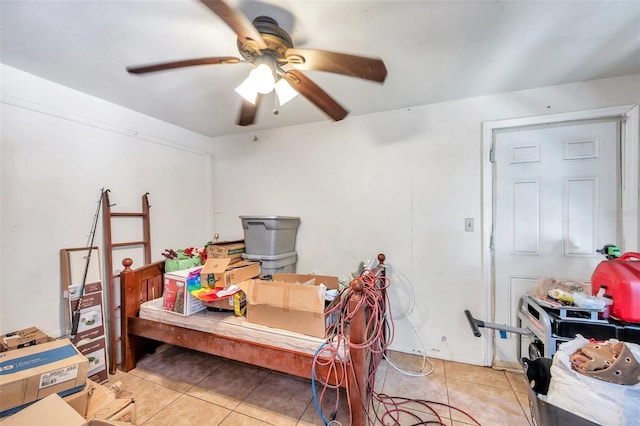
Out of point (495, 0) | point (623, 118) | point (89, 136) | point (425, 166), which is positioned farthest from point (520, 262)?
point (89, 136)

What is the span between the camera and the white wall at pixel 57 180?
1.72 metres


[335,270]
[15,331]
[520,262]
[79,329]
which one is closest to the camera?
[15,331]

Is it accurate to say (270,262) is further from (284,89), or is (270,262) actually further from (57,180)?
(57,180)

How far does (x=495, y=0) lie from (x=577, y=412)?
71.8 inches

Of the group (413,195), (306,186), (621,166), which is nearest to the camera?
(621,166)

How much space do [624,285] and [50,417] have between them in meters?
2.96

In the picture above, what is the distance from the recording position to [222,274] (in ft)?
6.01

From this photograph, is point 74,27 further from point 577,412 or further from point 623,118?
point 623,118

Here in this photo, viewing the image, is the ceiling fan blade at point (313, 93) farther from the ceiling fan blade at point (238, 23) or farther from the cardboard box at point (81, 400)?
the cardboard box at point (81, 400)

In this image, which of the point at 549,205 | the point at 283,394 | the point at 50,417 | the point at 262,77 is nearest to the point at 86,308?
the point at 50,417

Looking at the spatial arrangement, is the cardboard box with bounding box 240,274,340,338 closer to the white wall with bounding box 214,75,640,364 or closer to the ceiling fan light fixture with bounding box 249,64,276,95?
the white wall with bounding box 214,75,640,364

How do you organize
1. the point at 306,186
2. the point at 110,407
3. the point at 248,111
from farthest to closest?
the point at 306,186
the point at 248,111
the point at 110,407

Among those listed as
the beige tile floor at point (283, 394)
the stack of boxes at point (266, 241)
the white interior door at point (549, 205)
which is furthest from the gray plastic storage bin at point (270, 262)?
the white interior door at point (549, 205)

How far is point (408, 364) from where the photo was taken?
2.17 m
